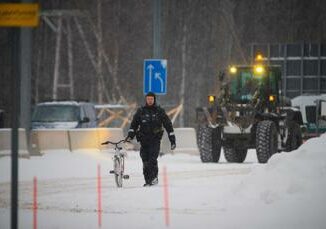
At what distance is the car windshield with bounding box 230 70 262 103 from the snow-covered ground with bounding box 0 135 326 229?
25.5 feet

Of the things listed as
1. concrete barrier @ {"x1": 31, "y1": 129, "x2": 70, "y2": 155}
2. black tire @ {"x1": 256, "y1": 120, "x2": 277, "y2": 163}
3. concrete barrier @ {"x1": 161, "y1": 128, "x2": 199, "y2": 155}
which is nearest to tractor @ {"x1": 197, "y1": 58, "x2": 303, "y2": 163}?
black tire @ {"x1": 256, "y1": 120, "x2": 277, "y2": 163}

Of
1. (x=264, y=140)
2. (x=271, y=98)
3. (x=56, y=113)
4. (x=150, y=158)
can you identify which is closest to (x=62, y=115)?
(x=56, y=113)

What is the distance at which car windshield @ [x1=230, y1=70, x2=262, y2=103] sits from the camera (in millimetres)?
29953

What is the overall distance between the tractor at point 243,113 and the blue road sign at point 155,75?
1.32 m

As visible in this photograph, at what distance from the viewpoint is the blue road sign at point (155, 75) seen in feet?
96.5

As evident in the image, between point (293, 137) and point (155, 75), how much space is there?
4.37m

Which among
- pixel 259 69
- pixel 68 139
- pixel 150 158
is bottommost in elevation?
pixel 68 139

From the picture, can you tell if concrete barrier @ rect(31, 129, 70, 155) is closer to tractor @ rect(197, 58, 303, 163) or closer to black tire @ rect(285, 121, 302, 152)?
tractor @ rect(197, 58, 303, 163)

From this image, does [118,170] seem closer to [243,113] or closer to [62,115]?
[243,113]

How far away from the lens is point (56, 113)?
34781mm

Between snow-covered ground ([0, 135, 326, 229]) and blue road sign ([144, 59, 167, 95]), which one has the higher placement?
blue road sign ([144, 59, 167, 95])

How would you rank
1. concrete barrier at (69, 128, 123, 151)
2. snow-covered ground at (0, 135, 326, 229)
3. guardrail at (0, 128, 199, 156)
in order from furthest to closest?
concrete barrier at (69, 128, 123, 151)
guardrail at (0, 128, 199, 156)
snow-covered ground at (0, 135, 326, 229)

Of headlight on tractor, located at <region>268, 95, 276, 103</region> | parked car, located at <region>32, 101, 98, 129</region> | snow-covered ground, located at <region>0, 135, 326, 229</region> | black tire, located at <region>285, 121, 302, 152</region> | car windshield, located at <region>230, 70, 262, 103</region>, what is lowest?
snow-covered ground, located at <region>0, 135, 326, 229</region>

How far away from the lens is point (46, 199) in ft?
59.6
